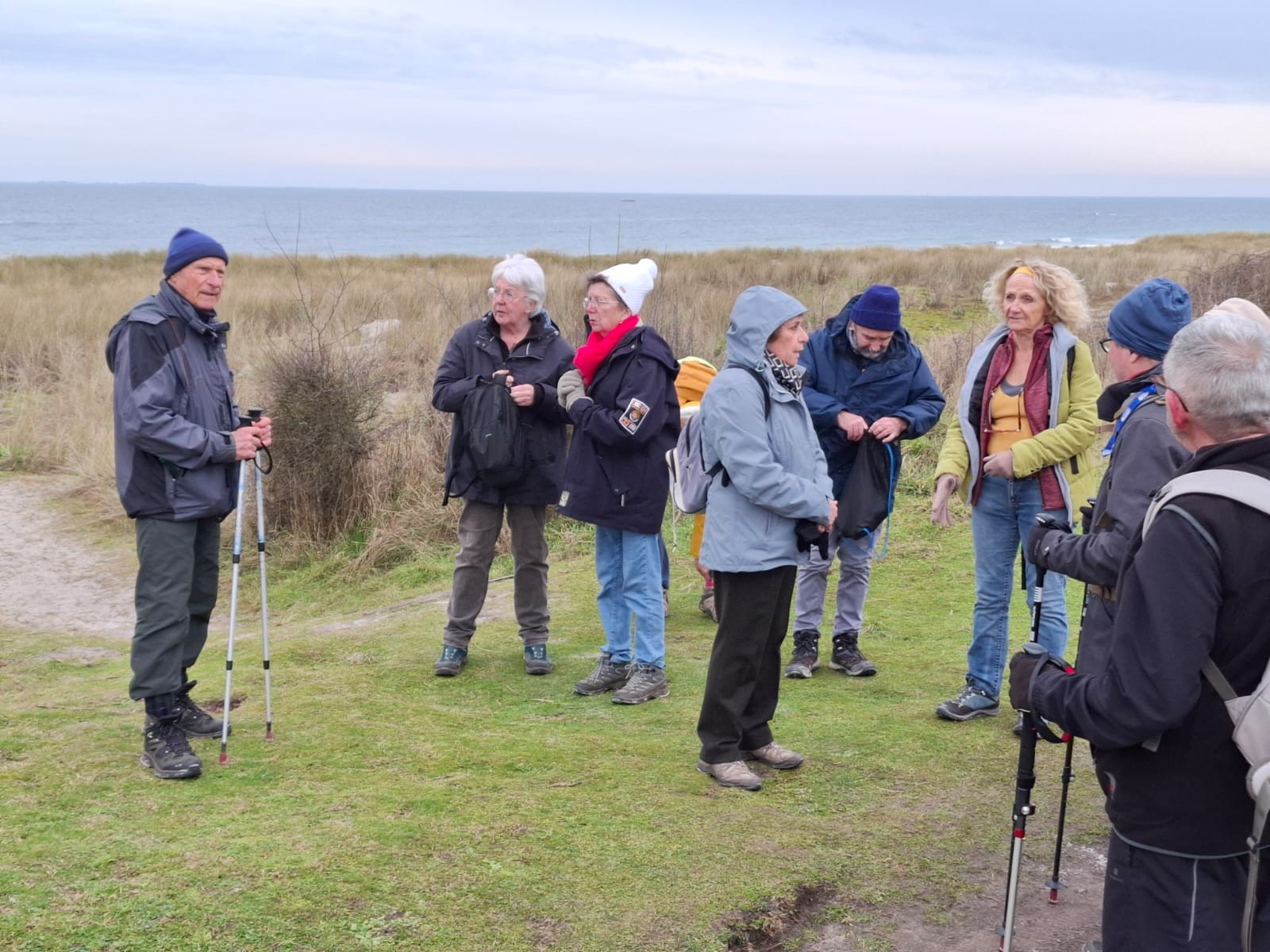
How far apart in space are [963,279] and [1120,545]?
23.4 metres

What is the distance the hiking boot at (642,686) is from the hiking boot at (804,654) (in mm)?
670

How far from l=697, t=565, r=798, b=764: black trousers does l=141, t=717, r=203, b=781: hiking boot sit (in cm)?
184

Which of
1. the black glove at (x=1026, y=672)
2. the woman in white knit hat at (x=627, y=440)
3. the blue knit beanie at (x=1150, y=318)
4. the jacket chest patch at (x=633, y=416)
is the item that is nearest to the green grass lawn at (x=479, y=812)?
the woman in white knit hat at (x=627, y=440)

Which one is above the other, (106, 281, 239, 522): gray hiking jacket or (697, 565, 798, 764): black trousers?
(106, 281, 239, 522): gray hiking jacket

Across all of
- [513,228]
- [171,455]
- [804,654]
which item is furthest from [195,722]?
[513,228]

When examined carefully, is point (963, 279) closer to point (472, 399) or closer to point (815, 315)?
point (815, 315)

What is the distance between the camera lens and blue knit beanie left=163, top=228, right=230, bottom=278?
14.7 ft

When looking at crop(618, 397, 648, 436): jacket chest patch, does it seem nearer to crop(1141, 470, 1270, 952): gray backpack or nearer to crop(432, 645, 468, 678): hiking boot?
crop(432, 645, 468, 678): hiking boot

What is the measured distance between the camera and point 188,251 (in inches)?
177

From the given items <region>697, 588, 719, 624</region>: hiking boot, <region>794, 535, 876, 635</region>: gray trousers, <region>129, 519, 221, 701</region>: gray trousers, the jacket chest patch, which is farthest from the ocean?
<region>129, 519, 221, 701</region>: gray trousers

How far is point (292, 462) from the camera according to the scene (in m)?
9.55

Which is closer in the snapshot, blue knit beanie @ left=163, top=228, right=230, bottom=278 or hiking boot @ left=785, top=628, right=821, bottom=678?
blue knit beanie @ left=163, top=228, right=230, bottom=278

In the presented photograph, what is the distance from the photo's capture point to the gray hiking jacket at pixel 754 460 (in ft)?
13.5

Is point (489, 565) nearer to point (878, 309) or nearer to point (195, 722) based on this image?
point (195, 722)
